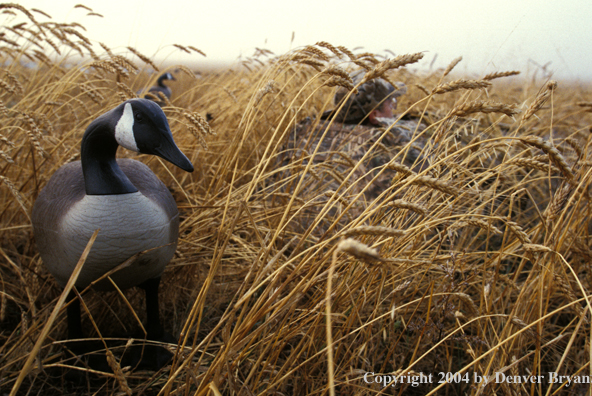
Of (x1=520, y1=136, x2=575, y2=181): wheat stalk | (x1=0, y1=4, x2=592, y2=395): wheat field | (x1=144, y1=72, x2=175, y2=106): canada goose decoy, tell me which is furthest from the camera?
(x1=144, y1=72, x2=175, y2=106): canada goose decoy

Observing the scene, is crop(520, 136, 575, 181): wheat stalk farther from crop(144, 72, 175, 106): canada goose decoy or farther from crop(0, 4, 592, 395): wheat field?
crop(144, 72, 175, 106): canada goose decoy

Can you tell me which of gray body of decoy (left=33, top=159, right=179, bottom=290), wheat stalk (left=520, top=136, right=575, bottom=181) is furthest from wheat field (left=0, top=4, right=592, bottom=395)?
gray body of decoy (left=33, top=159, right=179, bottom=290)

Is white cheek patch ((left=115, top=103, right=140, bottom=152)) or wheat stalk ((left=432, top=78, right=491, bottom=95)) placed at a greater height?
wheat stalk ((left=432, top=78, right=491, bottom=95))

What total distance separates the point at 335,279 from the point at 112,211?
0.76m

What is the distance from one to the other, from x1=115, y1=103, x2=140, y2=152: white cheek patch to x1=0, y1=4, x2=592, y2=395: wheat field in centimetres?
25

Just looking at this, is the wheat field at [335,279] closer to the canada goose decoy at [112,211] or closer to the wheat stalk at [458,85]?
the wheat stalk at [458,85]

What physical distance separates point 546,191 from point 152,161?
2980 millimetres

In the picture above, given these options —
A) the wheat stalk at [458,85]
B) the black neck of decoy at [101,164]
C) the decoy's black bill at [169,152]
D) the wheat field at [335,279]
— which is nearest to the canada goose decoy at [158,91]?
the wheat field at [335,279]

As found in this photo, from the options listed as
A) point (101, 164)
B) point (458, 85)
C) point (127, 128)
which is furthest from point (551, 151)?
point (101, 164)

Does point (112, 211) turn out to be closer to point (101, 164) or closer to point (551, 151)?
point (101, 164)

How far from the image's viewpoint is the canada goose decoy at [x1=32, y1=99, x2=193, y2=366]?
3.90ft

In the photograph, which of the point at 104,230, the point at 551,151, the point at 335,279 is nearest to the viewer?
the point at 551,151

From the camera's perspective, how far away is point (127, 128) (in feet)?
3.97

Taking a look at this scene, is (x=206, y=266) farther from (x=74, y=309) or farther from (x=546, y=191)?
(x=546, y=191)
